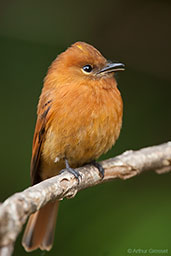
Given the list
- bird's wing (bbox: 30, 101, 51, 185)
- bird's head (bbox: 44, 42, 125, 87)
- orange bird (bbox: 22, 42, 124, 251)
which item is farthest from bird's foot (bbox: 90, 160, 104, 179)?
bird's head (bbox: 44, 42, 125, 87)

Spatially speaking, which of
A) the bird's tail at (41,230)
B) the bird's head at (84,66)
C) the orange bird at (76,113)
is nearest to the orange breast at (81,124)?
the orange bird at (76,113)

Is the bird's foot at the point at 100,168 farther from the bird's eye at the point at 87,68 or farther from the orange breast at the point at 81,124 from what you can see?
the bird's eye at the point at 87,68

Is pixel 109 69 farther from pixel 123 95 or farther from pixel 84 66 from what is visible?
pixel 123 95

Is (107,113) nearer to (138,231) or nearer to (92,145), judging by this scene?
(92,145)

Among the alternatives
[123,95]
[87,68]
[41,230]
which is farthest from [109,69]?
[41,230]

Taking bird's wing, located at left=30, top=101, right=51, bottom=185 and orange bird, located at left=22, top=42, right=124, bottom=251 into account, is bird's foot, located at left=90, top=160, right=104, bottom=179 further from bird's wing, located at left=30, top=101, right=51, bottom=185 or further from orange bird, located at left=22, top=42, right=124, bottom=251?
bird's wing, located at left=30, top=101, right=51, bottom=185
